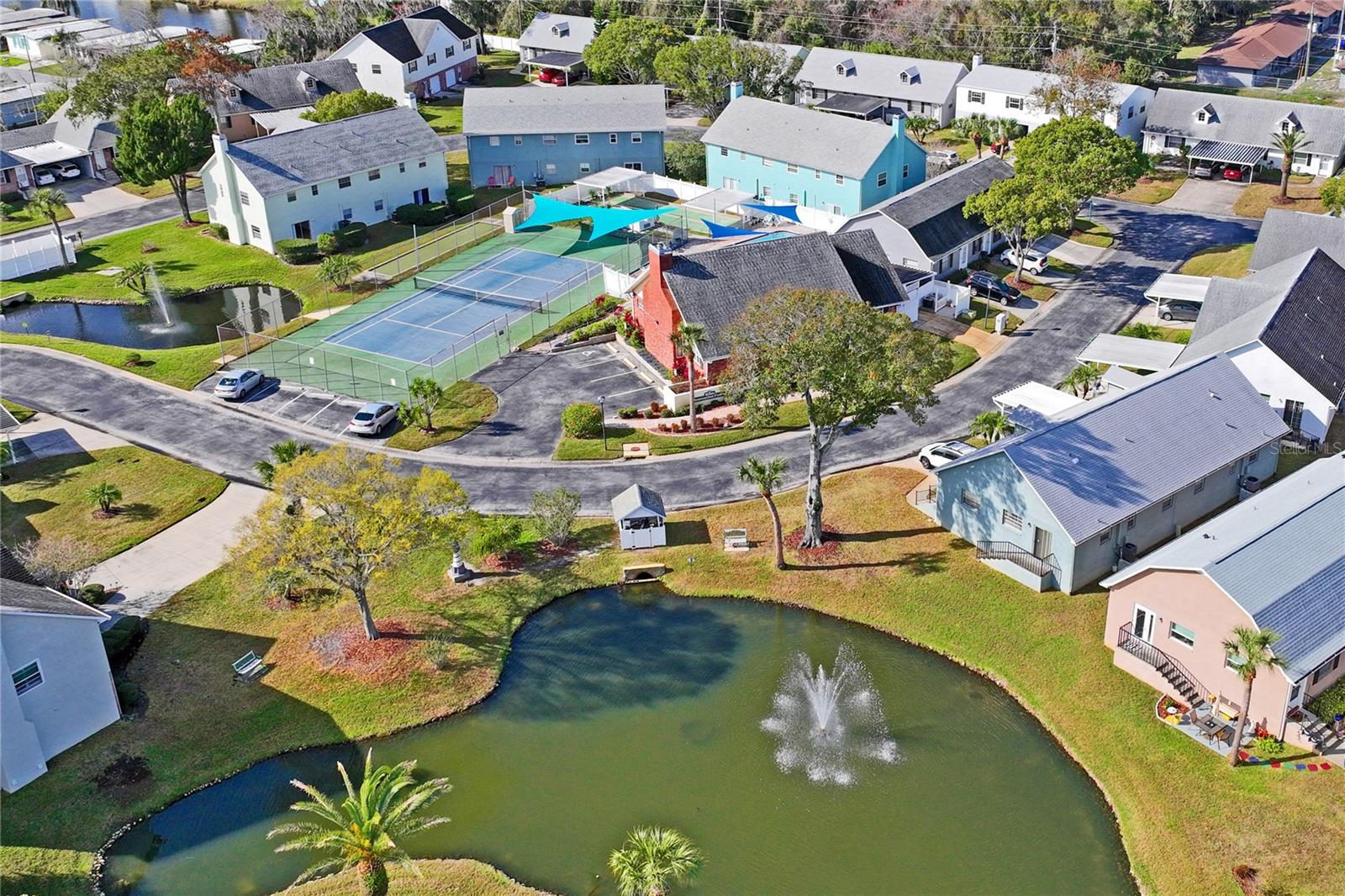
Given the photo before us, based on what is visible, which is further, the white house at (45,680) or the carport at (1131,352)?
the carport at (1131,352)

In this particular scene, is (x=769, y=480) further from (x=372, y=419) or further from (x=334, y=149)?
(x=334, y=149)

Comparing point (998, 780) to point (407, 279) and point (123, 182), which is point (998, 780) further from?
point (123, 182)

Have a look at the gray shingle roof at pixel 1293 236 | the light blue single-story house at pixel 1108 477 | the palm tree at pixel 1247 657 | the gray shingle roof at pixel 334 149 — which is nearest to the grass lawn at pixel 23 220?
the gray shingle roof at pixel 334 149

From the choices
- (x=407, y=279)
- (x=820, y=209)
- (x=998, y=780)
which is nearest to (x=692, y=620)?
(x=998, y=780)

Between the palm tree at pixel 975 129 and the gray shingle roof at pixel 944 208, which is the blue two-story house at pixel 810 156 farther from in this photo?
the palm tree at pixel 975 129

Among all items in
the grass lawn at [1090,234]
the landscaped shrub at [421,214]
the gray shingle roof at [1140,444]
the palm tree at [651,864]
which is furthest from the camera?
the landscaped shrub at [421,214]

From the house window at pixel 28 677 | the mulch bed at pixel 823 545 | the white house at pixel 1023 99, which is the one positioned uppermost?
the white house at pixel 1023 99

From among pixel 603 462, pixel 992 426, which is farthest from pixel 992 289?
pixel 603 462
